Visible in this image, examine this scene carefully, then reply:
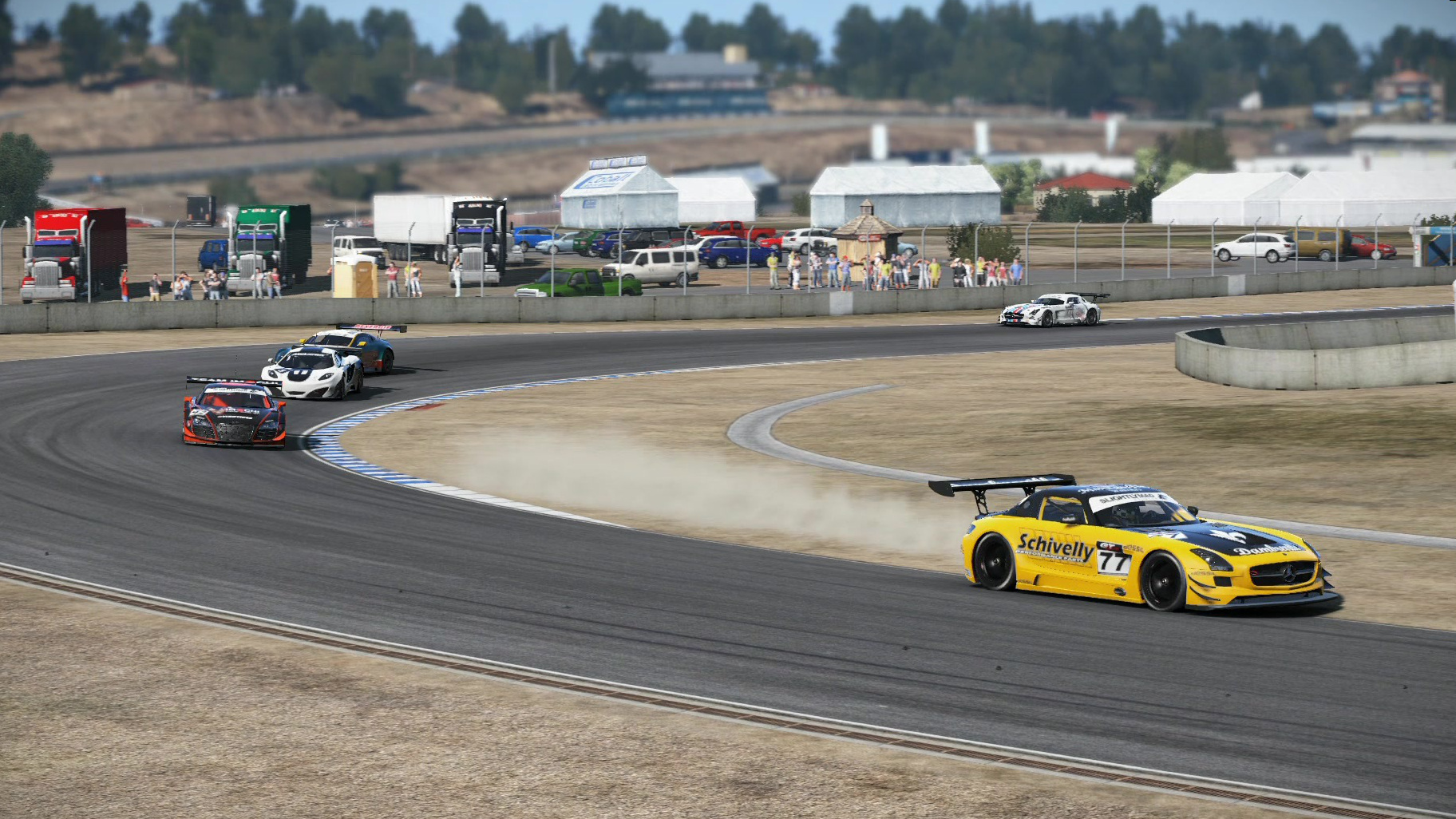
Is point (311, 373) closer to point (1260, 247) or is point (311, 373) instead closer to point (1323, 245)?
point (1260, 247)

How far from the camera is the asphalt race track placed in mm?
12742

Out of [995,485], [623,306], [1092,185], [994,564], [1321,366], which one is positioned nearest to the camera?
[994,564]

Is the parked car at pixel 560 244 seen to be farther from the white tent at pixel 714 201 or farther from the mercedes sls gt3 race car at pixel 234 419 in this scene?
the mercedes sls gt3 race car at pixel 234 419

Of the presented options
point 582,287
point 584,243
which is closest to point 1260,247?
point 584,243

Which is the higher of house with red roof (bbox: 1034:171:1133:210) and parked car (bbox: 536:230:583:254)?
house with red roof (bbox: 1034:171:1133:210)

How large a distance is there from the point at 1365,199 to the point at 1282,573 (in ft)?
322

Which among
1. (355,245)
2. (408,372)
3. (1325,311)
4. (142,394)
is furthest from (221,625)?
(355,245)

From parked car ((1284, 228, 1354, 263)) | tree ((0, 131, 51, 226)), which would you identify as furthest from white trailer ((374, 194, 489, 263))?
parked car ((1284, 228, 1354, 263))

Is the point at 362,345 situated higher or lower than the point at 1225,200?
lower

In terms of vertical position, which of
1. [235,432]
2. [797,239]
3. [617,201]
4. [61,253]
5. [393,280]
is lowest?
[235,432]

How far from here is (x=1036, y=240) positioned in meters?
94.9

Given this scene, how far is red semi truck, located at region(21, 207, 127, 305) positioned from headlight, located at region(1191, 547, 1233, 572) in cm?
4506

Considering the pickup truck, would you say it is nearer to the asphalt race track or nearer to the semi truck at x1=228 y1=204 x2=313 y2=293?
the semi truck at x1=228 y1=204 x2=313 y2=293

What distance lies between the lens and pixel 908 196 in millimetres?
108812
